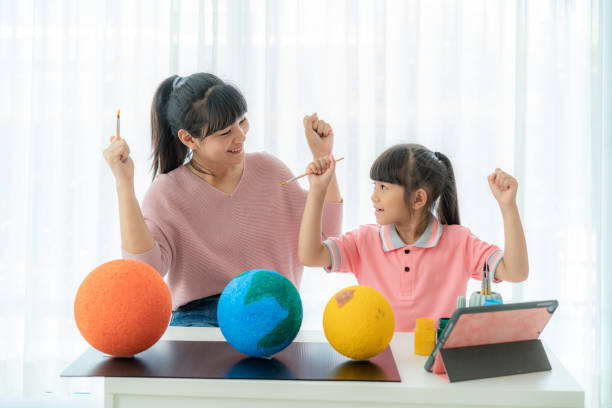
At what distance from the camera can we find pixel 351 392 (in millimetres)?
892

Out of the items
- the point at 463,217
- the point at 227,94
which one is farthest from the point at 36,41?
the point at 463,217

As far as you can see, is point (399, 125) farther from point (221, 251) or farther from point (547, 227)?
point (221, 251)

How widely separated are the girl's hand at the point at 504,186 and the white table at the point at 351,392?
0.48 m

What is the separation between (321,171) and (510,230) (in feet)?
1.50

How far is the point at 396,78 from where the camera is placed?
7.87ft

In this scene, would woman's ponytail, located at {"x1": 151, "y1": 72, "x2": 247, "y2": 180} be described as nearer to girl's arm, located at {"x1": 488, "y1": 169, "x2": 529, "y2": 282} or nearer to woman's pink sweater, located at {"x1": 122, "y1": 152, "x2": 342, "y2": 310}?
woman's pink sweater, located at {"x1": 122, "y1": 152, "x2": 342, "y2": 310}

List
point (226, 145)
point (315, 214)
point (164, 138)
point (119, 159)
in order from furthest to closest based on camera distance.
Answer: point (164, 138) < point (226, 145) < point (315, 214) < point (119, 159)

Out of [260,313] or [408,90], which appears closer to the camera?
[260,313]

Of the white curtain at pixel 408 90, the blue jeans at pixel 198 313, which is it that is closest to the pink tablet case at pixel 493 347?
the blue jeans at pixel 198 313

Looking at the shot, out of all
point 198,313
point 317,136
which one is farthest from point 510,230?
point 198,313

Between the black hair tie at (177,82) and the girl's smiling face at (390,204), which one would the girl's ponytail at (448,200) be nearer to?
the girl's smiling face at (390,204)

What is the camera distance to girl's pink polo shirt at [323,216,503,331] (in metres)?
1.50

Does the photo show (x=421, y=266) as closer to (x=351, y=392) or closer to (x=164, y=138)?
(x=351, y=392)

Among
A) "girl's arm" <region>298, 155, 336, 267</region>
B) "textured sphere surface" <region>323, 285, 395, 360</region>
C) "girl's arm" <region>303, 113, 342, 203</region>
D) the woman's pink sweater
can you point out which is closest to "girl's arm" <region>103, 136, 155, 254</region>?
the woman's pink sweater
